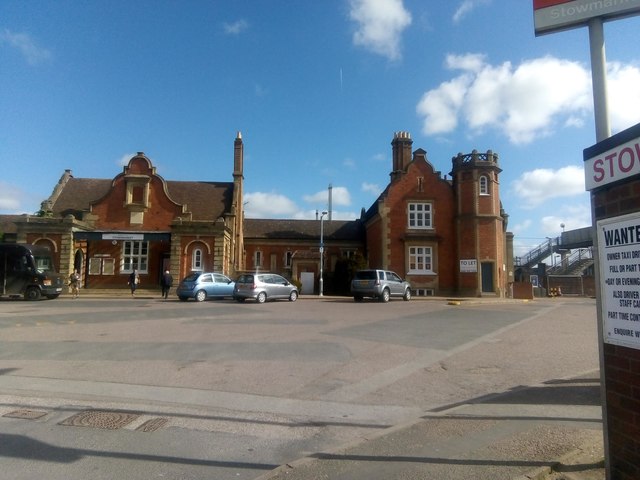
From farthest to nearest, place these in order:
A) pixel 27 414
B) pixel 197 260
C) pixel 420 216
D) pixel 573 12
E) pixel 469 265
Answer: pixel 420 216 → pixel 469 265 → pixel 197 260 → pixel 27 414 → pixel 573 12

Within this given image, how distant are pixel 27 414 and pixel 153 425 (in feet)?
5.85

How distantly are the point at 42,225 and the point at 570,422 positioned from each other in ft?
115

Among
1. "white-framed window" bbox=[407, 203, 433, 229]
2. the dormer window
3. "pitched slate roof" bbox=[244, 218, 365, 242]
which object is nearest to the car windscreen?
the dormer window

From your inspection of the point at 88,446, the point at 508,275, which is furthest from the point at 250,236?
the point at 88,446

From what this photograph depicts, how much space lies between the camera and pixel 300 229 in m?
49.7

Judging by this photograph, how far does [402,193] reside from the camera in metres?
38.2

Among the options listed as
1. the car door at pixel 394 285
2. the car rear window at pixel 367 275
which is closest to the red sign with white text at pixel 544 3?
the car rear window at pixel 367 275

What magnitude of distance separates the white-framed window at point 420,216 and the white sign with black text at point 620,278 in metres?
34.7

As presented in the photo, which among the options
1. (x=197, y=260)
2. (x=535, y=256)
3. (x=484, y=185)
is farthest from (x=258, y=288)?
(x=535, y=256)

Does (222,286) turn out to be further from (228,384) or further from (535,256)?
(535,256)

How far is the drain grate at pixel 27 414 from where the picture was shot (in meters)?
→ 5.93

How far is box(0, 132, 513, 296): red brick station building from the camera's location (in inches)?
1332

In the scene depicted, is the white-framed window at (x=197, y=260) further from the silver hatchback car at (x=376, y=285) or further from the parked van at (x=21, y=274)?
the silver hatchback car at (x=376, y=285)

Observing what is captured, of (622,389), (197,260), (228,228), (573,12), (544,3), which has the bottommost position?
(622,389)
